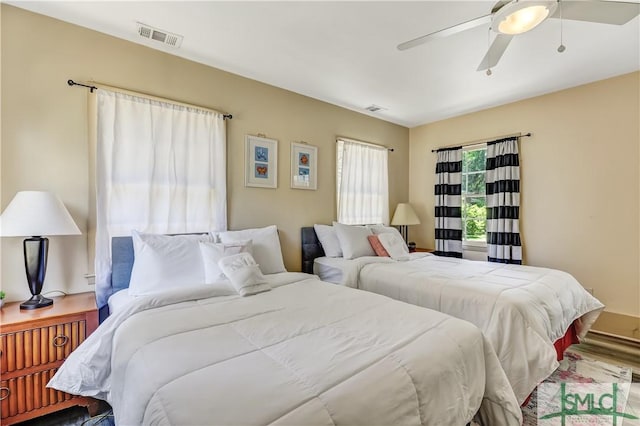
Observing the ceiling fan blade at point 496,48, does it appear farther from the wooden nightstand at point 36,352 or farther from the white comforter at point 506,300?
the wooden nightstand at point 36,352

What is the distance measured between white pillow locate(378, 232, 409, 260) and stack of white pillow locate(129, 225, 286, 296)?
173cm

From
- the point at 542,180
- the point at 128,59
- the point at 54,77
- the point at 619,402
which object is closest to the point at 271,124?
the point at 128,59

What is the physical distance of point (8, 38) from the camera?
1.98 m

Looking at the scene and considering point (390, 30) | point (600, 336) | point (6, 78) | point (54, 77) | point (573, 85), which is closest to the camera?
point (6, 78)

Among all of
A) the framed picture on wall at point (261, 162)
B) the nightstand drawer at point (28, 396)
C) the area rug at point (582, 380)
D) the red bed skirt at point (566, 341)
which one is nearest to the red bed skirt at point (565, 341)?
the red bed skirt at point (566, 341)

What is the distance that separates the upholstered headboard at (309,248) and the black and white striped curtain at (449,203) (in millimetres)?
2026

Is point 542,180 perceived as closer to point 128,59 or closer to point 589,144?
point 589,144

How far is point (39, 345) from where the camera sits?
1720 millimetres

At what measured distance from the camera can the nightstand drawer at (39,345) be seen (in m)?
1.63

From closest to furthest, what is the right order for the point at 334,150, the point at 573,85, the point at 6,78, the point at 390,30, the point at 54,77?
the point at 6,78 < the point at 54,77 < the point at 390,30 < the point at 573,85 < the point at 334,150

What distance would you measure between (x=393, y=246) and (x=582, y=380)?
1.90 meters

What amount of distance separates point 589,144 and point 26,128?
16.9 feet

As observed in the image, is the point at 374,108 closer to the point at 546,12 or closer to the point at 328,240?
the point at 328,240

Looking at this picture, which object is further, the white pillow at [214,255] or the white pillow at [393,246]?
the white pillow at [393,246]
